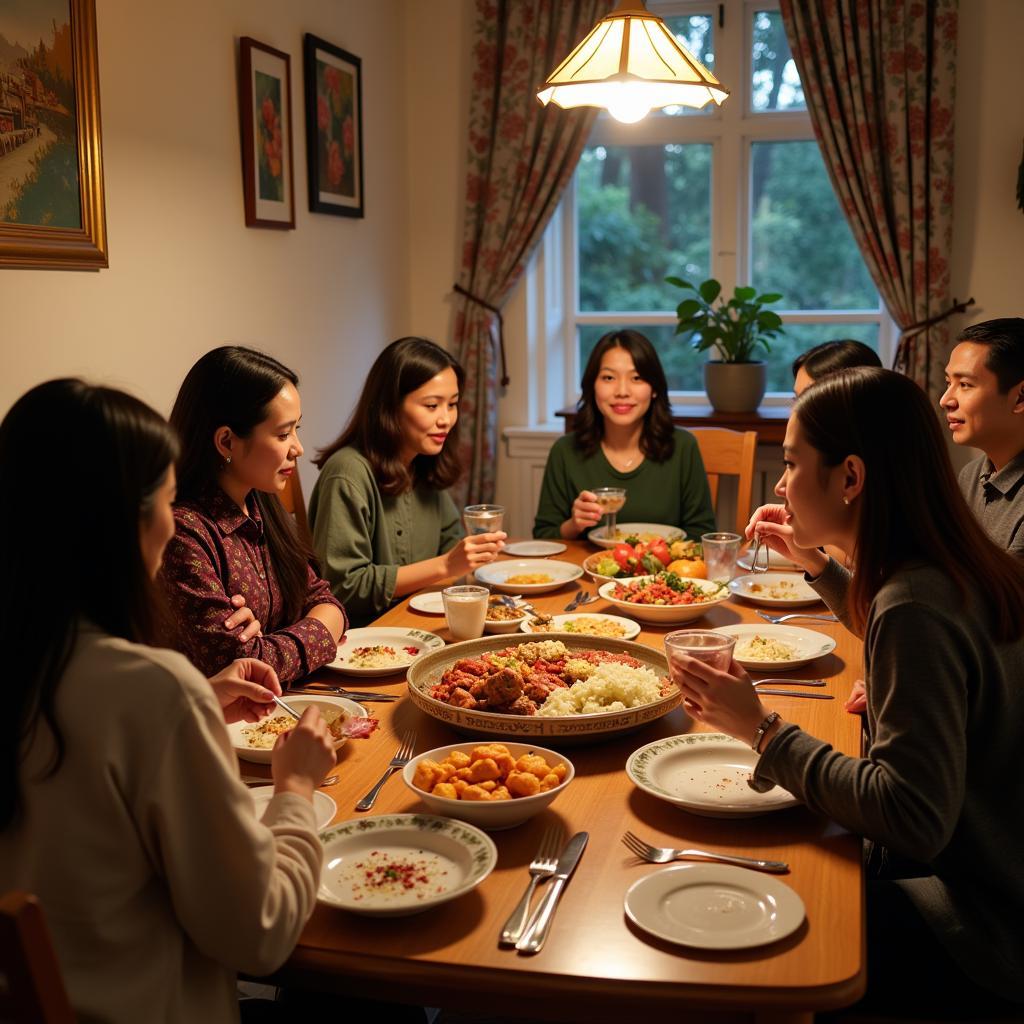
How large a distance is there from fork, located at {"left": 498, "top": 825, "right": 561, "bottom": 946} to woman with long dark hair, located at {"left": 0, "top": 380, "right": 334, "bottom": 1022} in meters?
0.23

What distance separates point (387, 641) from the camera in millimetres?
2217

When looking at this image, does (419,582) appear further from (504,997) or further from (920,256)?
(920,256)

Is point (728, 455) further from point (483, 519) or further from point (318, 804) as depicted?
point (318, 804)

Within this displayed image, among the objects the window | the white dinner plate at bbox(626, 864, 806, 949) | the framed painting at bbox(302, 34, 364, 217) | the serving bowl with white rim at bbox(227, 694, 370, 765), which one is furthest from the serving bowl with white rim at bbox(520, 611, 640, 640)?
the window

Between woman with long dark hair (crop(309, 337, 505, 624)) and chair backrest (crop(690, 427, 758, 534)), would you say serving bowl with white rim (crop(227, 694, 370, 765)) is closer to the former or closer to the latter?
woman with long dark hair (crop(309, 337, 505, 624))

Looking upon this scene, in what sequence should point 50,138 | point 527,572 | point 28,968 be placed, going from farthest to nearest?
point 527,572, point 50,138, point 28,968

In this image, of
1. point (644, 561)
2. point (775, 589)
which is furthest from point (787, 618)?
point (644, 561)

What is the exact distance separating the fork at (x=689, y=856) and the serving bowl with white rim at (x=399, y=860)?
0.18m

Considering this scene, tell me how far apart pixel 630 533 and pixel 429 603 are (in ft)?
2.58

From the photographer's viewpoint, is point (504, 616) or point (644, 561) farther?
point (644, 561)

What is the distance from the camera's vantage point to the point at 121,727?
105cm

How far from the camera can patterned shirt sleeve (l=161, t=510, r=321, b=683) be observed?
1.94 meters

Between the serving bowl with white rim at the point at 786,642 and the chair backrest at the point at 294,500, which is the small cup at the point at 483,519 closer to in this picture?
the serving bowl with white rim at the point at 786,642

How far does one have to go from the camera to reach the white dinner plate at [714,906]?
46.3 inches
